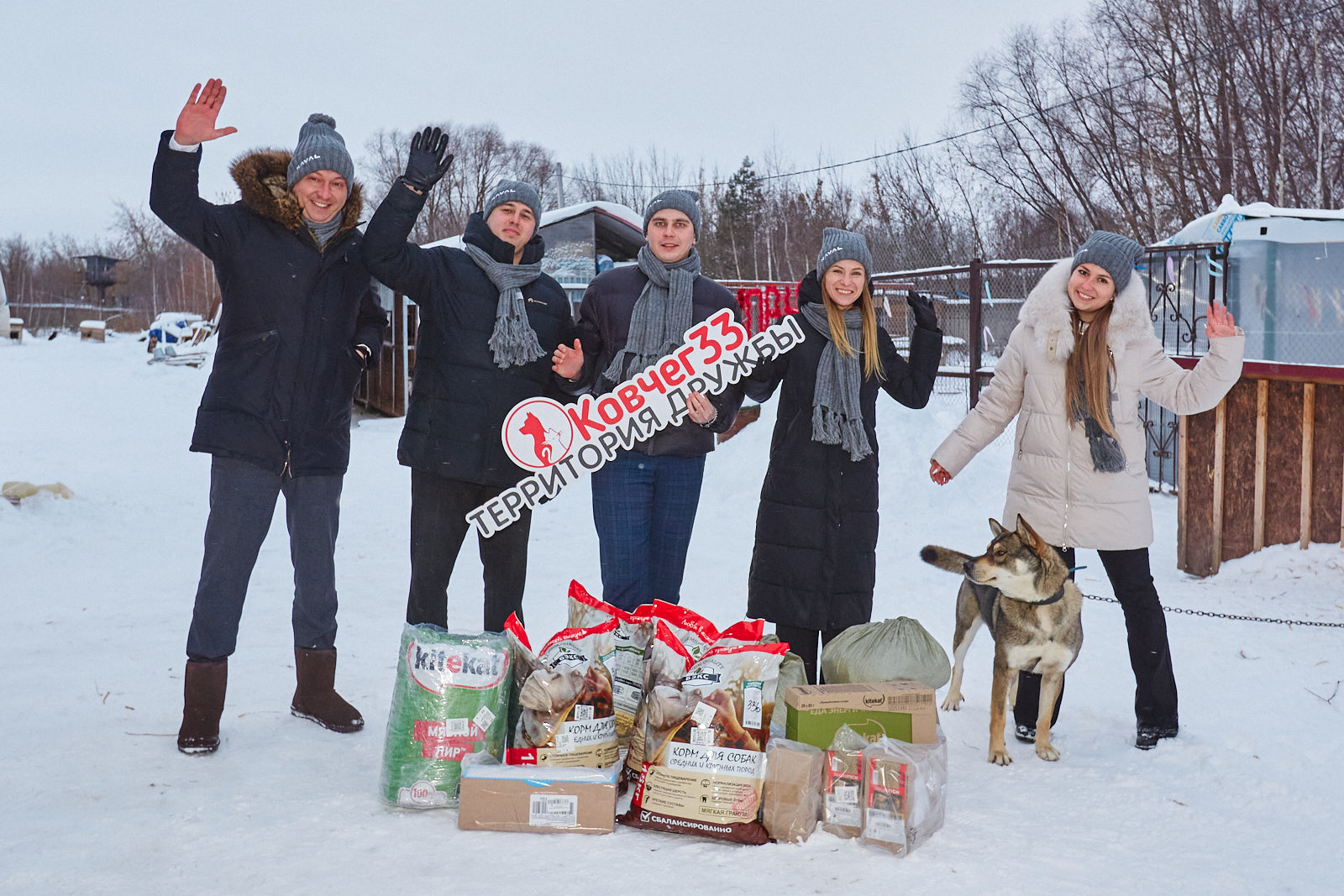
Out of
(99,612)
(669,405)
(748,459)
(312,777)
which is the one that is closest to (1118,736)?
(669,405)

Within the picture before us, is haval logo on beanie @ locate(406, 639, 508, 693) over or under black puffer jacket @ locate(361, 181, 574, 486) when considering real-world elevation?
under

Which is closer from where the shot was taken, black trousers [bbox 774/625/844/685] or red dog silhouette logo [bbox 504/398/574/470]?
red dog silhouette logo [bbox 504/398/574/470]

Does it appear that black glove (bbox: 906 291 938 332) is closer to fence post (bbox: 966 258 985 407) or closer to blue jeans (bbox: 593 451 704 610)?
blue jeans (bbox: 593 451 704 610)

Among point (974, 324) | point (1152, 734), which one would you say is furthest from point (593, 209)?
point (1152, 734)

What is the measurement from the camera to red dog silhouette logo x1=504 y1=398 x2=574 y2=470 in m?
3.03

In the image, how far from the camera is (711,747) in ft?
7.73

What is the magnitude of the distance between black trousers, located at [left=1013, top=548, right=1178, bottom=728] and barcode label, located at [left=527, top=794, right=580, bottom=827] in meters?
1.74

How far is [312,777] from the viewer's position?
2.63 m

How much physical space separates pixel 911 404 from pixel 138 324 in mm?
50986

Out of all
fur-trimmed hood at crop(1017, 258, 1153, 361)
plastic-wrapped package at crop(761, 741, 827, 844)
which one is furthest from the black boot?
plastic-wrapped package at crop(761, 741, 827, 844)

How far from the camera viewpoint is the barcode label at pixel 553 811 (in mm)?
2314

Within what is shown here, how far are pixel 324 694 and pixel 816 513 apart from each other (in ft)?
5.99

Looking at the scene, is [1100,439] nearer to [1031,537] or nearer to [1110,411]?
[1110,411]

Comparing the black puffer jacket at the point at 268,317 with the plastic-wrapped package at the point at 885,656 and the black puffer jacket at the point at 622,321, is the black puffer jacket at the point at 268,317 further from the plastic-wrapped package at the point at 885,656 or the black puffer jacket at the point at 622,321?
the plastic-wrapped package at the point at 885,656
